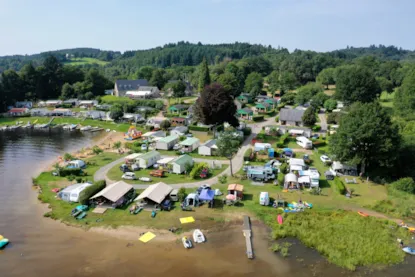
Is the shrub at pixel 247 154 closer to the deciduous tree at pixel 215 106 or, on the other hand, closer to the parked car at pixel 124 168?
the deciduous tree at pixel 215 106

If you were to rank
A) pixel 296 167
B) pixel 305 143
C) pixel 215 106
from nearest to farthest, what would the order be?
pixel 296 167 → pixel 305 143 → pixel 215 106

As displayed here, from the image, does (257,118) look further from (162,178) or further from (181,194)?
(181,194)

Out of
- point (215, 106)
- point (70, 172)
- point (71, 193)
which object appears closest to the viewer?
point (71, 193)

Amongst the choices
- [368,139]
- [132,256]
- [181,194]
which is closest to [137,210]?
[181,194]

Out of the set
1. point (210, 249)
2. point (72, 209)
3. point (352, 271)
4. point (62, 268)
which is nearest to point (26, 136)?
point (72, 209)

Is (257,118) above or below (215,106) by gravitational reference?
below

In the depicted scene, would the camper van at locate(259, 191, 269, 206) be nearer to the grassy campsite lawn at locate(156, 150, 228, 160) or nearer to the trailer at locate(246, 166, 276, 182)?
the trailer at locate(246, 166, 276, 182)
